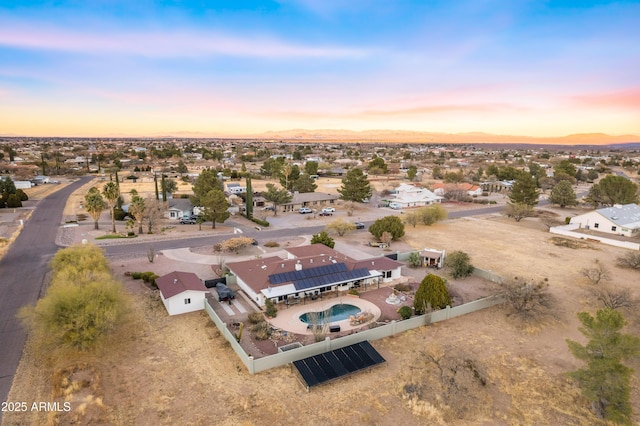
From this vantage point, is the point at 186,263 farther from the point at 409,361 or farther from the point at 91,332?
the point at 409,361

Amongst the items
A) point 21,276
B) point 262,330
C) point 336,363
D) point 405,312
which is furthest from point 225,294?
point 21,276

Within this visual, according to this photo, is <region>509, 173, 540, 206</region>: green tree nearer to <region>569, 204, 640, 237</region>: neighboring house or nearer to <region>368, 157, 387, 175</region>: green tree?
<region>569, 204, 640, 237</region>: neighboring house

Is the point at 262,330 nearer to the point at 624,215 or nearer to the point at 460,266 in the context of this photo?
the point at 460,266

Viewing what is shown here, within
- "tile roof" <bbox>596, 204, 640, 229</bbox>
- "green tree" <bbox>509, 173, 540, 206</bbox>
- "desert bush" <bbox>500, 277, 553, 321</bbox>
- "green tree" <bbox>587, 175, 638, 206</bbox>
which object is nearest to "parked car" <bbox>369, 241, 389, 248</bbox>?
"desert bush" <bbox>500, 277, 553, 321</bbox>

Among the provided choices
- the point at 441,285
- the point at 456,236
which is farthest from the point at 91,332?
the point at 456,236

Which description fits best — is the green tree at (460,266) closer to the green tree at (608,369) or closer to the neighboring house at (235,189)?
the green tree at (608,369)
